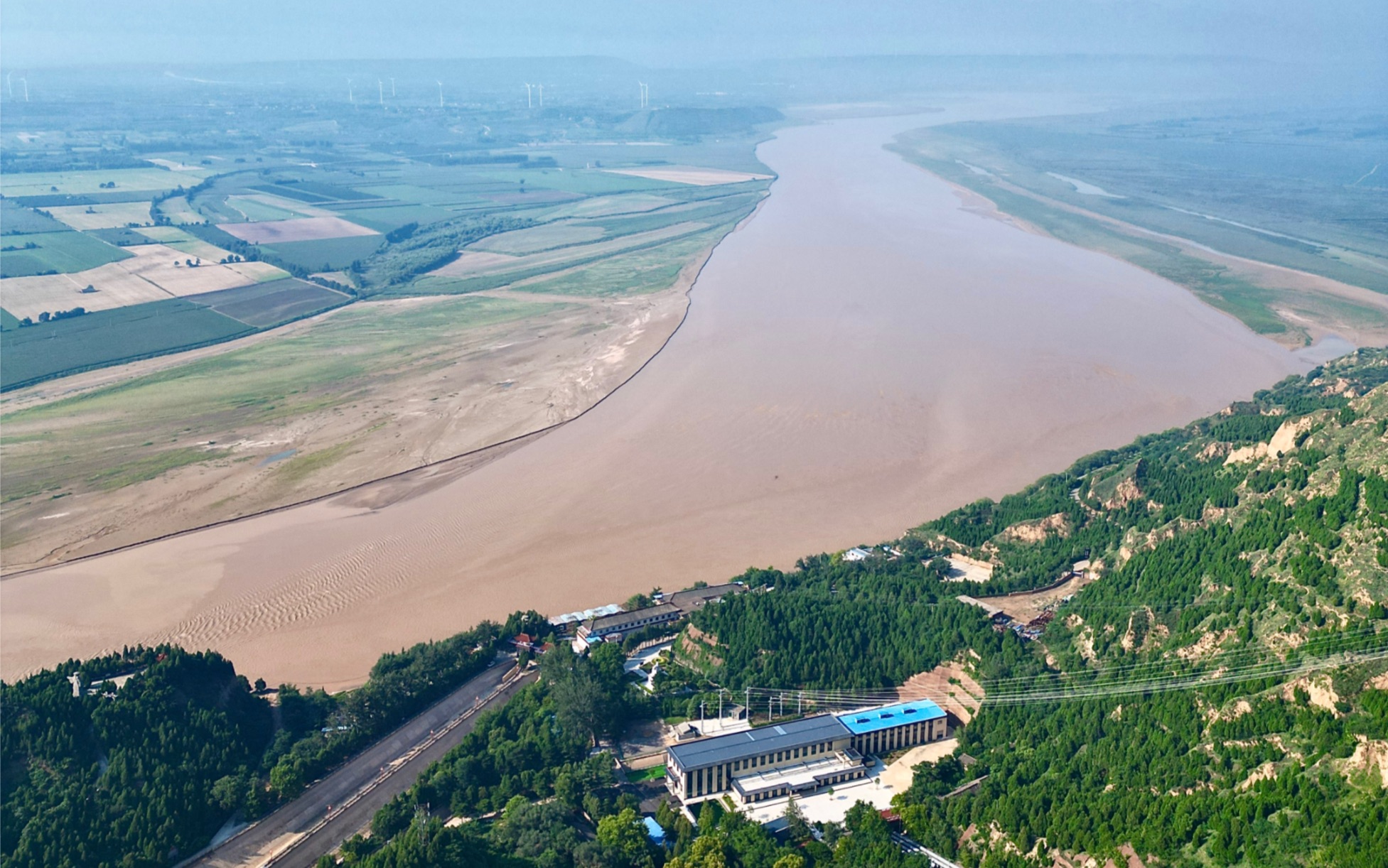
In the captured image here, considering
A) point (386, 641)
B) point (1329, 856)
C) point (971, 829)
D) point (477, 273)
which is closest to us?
point (1329, 856)

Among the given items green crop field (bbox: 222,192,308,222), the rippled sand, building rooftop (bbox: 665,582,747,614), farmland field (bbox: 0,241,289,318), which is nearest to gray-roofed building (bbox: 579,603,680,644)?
building rooftop (bbox: 665,582,747,614)

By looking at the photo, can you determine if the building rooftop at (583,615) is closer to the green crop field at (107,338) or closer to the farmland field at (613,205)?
the green crop field at (107,338)

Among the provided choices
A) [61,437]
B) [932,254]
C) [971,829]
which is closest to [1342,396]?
[971,829]

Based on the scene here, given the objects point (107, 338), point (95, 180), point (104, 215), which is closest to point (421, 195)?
point (104, 215)

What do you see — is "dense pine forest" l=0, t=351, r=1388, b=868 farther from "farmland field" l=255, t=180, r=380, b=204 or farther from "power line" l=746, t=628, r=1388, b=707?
"farmland field" l=255, t=180, r=380, b=204

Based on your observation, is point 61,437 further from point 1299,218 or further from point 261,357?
point 1299,218
